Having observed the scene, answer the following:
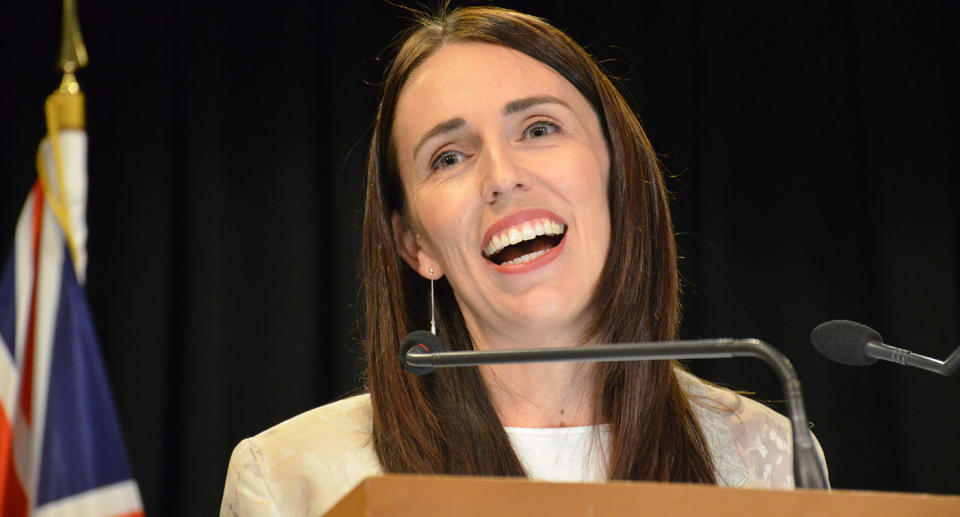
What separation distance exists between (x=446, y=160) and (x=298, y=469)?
60cm

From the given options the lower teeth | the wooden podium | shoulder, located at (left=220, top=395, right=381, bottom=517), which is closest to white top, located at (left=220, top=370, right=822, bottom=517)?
shoulder, located at (left=220, top=395, right=381, bottom=517)

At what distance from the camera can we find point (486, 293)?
1917 millimetres

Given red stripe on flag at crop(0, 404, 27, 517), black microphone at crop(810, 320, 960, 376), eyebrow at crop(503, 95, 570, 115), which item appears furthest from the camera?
eyebrow at crop(503, 95, 570, 115)

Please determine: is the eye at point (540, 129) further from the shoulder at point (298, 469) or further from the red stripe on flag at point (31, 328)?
the red stripe on flag at point (31, 328)

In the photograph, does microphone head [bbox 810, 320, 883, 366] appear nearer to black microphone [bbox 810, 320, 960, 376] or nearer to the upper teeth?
black microphone [bbox 810, 320, 960, 376]

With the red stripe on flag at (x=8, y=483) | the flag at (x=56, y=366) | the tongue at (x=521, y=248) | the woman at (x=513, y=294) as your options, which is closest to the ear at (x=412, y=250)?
the woman at (x=513, y=294)

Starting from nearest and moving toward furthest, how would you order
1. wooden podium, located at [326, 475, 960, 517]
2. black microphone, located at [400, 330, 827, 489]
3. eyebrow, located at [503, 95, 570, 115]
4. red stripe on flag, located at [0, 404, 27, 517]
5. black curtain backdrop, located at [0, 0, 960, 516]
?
1. wooden podium, located at [326, 475, 960, 517]
2. black microphone, located at [400, 330, 827, 489]
3. red stripe on flag, located at [0, 404, 27, 517]
4. eyebrow, located at [503, 95, 570, 115]
5. black curtain backdrop, located at [0, 0, 960, 516]

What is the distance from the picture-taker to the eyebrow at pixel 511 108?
1.97m

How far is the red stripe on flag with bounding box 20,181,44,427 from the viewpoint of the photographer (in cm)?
157

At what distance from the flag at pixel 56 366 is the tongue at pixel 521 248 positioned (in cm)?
72

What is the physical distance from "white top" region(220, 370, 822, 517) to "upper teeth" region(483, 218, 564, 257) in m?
0.33

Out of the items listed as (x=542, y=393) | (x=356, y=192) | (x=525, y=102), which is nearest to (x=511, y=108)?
(x=525, y=102)

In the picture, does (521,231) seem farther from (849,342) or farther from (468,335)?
(849,342)

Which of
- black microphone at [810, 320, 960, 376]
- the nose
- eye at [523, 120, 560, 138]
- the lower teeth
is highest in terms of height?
eye at [523, 120, 560, 138]
